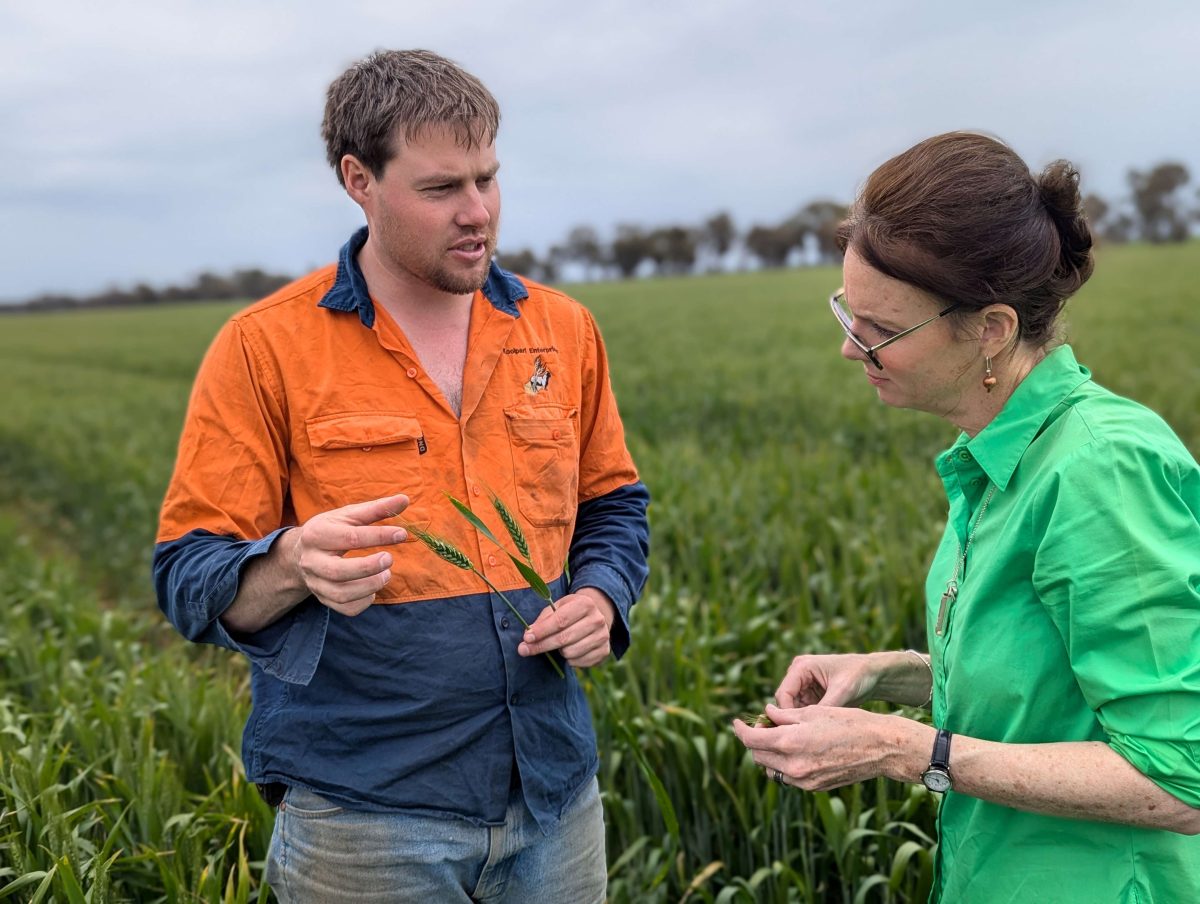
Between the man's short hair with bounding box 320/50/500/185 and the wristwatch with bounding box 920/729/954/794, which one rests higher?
the man's short hair with bounding box 320/50/500/185

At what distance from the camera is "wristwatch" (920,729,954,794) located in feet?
4.93

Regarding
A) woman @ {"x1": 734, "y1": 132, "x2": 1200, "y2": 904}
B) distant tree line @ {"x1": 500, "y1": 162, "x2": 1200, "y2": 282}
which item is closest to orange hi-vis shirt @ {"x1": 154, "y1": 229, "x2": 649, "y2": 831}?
woman @ {"x1": 734, "y1": 132, "x2": 1200, "y2": 904}

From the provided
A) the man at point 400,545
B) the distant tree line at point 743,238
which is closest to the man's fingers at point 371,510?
the man at point 400,545

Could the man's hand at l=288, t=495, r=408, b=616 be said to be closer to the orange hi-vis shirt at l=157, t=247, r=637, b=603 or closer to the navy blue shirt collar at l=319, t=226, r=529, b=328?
the orange hi-vis shirt at l=157, t=247, r=637, b=603

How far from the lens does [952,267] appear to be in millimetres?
1590

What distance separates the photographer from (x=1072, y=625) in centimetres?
141

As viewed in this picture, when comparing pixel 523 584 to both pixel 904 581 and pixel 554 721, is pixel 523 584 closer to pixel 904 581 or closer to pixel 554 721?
pixel 554 721

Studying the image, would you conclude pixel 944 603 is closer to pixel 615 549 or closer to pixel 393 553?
pixel 615 549

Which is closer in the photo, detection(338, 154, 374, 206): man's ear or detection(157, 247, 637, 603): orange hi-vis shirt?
detection(157, 247, 637, 603): orange hi-vis shirt

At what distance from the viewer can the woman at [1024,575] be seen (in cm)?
138

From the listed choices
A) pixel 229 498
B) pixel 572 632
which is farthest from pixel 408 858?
pixel 229 498

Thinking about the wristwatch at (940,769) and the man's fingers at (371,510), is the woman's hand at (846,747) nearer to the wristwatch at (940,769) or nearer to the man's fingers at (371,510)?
the wristwatch at (940,769)

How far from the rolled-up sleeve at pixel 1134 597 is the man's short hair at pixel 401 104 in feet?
4.17

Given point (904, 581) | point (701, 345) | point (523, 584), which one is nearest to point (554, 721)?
point (523, 584)
